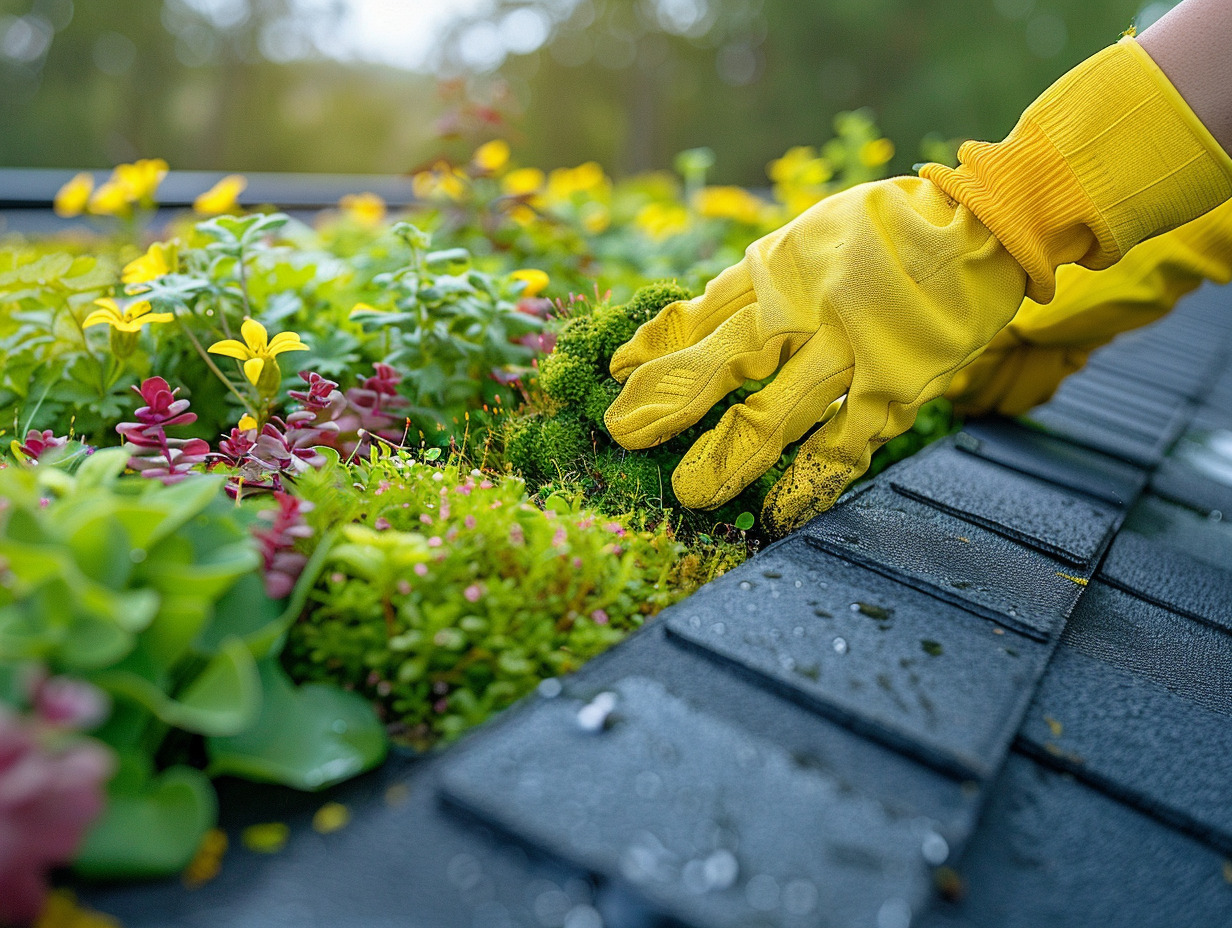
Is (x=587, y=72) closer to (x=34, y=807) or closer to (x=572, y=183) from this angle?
(x=572, y=183)

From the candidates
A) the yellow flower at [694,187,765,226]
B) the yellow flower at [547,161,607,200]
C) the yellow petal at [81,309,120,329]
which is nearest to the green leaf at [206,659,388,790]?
the yellow petal at [81,309,120,329]

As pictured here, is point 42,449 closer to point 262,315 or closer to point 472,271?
point 262,315

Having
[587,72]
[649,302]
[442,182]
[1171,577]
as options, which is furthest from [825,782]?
[587,72]

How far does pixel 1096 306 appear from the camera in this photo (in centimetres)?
205

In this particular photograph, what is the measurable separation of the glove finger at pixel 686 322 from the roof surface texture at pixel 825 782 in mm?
419

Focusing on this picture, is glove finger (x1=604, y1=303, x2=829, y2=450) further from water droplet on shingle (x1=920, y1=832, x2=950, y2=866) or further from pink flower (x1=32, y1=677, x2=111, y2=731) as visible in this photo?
pink flower (x1=32, y1=677, x2=111, y2=731)

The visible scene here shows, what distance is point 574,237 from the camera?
10.5 feet

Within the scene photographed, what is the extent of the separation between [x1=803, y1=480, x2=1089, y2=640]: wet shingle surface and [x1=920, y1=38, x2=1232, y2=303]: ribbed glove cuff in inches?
18.3

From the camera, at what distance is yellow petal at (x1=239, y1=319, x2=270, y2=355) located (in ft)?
4.70

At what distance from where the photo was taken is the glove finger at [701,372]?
4.82 feet

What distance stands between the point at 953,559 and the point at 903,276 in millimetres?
475

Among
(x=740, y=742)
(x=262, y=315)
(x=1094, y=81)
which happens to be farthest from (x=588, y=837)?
(x=262, y=315)

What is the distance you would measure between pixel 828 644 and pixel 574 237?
95.3 inches

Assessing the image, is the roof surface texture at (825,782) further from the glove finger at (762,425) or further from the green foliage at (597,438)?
the green foliage at (597,438)
